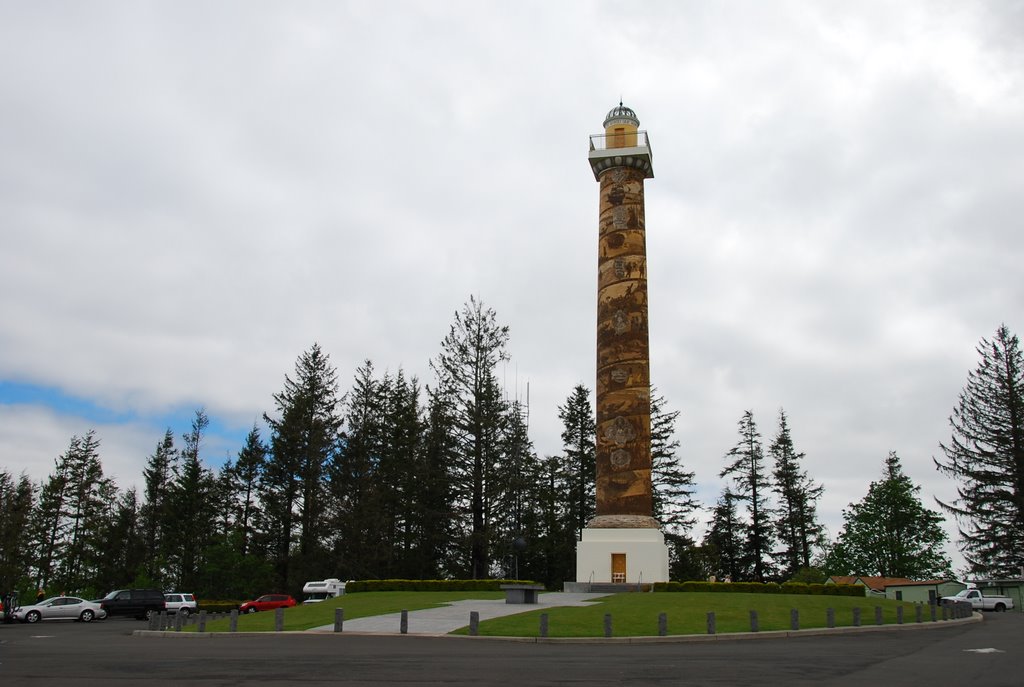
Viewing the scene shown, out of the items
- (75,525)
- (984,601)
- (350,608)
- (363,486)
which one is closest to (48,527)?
→ (75,525)

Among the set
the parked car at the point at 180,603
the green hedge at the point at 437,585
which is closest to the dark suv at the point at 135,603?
the parked car at the point at 180,603

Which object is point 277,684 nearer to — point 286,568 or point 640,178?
point 640,178

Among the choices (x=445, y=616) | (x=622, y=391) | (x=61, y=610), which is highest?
(x=622, y=391)

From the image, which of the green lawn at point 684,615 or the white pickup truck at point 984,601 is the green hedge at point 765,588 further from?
the white pickup truck at point 984,601

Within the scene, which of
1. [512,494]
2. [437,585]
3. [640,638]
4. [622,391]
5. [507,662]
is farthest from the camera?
[512,494]

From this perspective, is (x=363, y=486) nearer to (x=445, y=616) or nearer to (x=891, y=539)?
(x=445, y=616)

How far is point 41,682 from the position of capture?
37.6ft

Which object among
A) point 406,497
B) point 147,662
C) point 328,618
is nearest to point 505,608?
point 328,618

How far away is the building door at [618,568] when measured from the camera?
35000 mm

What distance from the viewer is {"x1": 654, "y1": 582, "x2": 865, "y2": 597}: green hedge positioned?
105 feet

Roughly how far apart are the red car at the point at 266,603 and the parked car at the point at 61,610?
6.44 m

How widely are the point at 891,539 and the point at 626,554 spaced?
39330 mm

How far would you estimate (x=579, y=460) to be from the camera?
6197 cm

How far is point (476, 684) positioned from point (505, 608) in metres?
15.5
